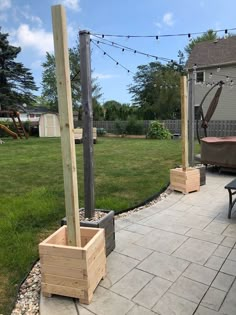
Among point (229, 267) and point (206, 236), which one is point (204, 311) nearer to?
point (229, 267)

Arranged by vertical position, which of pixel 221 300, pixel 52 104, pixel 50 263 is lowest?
pixel 221 300

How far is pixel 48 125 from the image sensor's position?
64.2ft

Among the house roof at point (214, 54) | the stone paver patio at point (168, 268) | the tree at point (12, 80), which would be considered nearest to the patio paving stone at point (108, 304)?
the stone paver patio at point (168, 268)

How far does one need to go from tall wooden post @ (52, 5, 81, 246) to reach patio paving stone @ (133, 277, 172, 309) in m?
0.62

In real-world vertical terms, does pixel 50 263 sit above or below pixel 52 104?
below

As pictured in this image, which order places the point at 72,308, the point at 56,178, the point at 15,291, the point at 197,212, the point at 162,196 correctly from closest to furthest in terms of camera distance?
the point at 72,308 → the point at 15,291 → the point at 197,212 → the point at 162,196 → the point at 56,178

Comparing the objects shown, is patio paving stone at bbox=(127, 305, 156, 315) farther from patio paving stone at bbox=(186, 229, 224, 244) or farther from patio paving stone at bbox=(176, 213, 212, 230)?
patio paving stone at bbox=(176, 213, 212, 230)

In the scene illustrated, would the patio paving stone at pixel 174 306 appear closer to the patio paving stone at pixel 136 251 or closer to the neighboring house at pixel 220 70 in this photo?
the patio paving stone at pixel 136 251

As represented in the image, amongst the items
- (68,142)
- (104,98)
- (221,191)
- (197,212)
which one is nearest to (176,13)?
(221,191)

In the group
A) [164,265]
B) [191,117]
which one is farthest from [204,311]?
[191,117]

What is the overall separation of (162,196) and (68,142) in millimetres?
3139

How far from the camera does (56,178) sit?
6164 millimetres

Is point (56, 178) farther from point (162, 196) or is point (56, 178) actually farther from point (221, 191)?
point (221, 191)

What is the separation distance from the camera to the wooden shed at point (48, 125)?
763 inches
